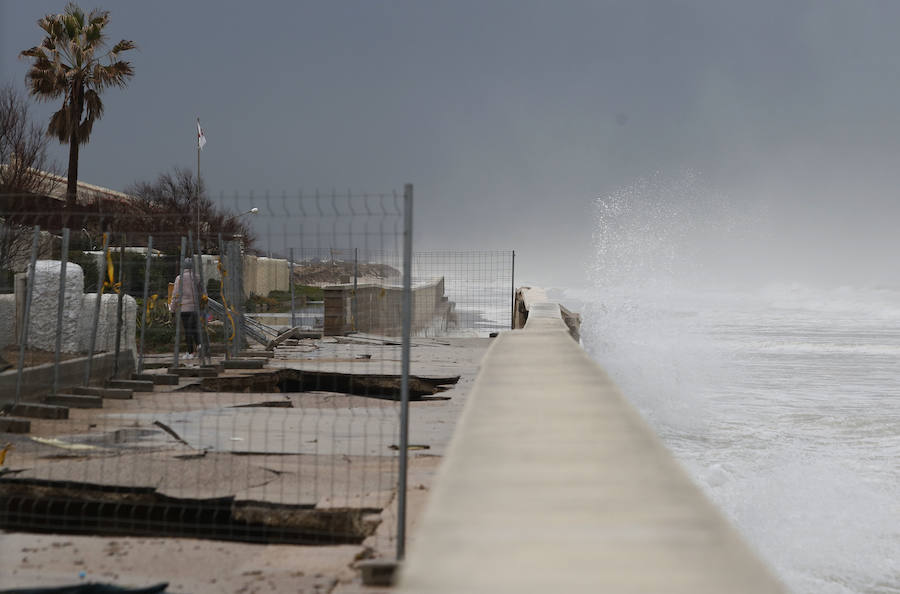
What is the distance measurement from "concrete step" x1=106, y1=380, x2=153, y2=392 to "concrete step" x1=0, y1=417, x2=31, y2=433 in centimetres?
275

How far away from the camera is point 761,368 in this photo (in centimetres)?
2745

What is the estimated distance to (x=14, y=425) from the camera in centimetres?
836

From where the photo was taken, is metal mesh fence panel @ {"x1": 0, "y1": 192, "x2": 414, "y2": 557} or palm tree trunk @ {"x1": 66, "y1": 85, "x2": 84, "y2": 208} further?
palm tree trunk @ {"x1": 66, "y1": 85, "x2": 84, "y2": 208}

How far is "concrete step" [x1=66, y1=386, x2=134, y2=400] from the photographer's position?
33.9 feet

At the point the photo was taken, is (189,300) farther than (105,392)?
Yes

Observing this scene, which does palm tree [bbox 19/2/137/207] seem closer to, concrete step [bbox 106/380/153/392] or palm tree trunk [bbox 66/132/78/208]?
palm tree trunk [bbox 66/132/78/208]

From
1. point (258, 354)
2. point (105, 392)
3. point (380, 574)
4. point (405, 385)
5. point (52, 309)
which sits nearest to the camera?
point (405, 385)

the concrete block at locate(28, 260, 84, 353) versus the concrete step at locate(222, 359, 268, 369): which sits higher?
the concrete block at locate(28, 260, 84, 353)

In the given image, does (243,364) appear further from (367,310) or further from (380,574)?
(380,574)

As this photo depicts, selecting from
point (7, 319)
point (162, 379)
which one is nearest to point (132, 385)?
point (162, 379)

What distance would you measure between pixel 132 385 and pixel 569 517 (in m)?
10.5

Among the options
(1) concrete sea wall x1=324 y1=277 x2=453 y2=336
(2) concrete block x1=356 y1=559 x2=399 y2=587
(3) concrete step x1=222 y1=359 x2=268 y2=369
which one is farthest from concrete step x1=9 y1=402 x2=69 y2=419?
(1) concrete sea wall x1=324 y1=277 x2=453 y2=336

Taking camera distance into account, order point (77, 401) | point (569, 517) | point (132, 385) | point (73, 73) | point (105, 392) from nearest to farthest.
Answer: point (569, 517) → point (77, 401) → point (105, 392) → point (132, 385) → point (73, 73)

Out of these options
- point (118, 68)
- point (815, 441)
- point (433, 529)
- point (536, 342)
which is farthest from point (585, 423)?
point (118, 68)
